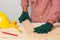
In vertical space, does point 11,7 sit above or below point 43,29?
below

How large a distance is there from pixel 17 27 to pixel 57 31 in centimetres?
31

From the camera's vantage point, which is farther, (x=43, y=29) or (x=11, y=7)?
(x=11, y=7)

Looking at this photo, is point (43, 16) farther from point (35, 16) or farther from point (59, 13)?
point (59, 13)

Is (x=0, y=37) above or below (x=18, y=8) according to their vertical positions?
above

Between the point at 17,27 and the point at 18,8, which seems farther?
the point at 18,8

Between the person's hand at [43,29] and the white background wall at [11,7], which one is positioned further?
the white background wall at [11,7]

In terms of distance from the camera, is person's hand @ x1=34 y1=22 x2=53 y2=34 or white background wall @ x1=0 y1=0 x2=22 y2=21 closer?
person's hand @ x1=34 y1=22 x2=53 y2=34

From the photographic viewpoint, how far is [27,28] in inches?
46.1

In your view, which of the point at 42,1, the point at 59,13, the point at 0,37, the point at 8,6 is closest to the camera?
the point at 0,37

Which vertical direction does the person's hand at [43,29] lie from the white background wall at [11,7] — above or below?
above

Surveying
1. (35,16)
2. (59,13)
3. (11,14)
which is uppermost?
(59,13)

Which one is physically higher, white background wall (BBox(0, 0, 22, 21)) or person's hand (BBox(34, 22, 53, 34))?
person's hand (BBox(34, 22, 53, 34))

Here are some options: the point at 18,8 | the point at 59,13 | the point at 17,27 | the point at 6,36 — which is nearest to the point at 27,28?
the point at 17,27

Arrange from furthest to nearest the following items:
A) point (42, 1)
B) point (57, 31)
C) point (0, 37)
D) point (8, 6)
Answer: point (8, 6)
point (42, 1)
point (57, 31)
point (0, 37)
